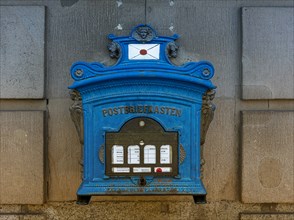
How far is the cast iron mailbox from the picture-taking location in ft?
8.01

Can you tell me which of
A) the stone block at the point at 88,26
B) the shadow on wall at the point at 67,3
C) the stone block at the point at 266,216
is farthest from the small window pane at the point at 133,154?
the shadow on wall at the point at 67,3

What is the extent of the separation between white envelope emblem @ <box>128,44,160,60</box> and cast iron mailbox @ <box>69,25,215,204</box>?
24 centimetres

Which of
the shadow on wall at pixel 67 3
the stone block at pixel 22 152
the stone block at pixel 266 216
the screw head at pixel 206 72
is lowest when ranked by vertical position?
the stone block at pixel 266 216

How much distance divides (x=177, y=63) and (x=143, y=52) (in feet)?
1.06

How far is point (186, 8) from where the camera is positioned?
300cm

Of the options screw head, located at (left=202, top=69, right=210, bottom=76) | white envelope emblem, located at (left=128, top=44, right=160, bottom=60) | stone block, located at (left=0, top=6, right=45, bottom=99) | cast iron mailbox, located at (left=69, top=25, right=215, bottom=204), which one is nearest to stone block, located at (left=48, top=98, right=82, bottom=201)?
stone block, located at (left=0, top=6, right=45, bottom=99)

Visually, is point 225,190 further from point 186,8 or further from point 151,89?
point 186,8

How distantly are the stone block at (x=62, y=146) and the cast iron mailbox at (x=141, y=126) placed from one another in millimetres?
505

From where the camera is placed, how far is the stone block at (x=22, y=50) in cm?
296

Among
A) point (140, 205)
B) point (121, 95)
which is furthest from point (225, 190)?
point (121, 95)

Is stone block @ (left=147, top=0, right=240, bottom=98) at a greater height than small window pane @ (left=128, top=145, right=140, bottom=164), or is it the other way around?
stone block @ (left=147, top=0, right=240, bottom=98)

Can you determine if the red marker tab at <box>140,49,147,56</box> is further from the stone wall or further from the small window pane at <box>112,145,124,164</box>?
the small window pane at <box>112,145,124,164</box>

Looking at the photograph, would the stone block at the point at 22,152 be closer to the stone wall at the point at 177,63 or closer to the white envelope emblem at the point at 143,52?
the stone wall at the point at 177,63

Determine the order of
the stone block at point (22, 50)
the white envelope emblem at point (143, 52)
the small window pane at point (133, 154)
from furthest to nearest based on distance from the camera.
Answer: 1. the stone block at point (22, 50)
2. the white envelope emblem at point (143, 52)
3. the small window pane at point (133, 154)
